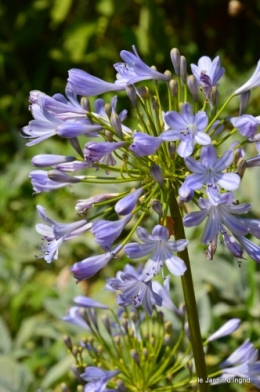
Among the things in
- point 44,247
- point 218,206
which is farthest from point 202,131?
point 44,247

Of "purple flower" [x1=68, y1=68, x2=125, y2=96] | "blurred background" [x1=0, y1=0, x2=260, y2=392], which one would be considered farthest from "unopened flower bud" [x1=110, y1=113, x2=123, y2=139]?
"blurred background" [x1=0, y1=0, x2=260, y2=392]

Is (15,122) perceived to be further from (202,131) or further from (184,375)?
(202,131)

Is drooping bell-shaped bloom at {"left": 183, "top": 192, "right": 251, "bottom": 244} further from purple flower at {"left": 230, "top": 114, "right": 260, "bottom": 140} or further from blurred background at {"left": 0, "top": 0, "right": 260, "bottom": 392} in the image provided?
blurred background at {"left": 0, "top": 0, "right": 260, "bottom": 392}

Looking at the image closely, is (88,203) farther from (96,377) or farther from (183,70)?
(96,377)

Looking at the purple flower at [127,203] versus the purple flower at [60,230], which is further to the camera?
the purple flower at [60,230]

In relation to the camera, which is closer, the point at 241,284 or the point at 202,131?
the point at 202,131

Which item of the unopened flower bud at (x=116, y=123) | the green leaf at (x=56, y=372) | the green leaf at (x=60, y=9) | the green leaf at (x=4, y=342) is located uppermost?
the green leaf at (x=60, y=9)

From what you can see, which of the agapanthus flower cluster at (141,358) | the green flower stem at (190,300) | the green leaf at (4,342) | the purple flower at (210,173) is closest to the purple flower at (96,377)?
the agapanthus flower cluster at (141,358)

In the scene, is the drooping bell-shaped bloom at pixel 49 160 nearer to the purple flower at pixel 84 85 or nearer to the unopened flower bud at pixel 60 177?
the unopened flower bud at pixel 60 177
